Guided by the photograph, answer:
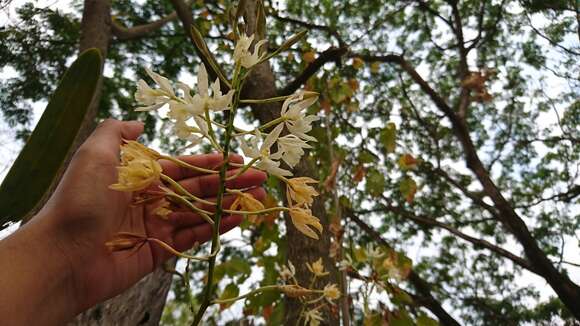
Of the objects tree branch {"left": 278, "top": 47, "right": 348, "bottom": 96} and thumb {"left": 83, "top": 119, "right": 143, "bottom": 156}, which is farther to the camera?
tree branch {"left": 278, "top": 47, "right": 348, "bottom": 96}

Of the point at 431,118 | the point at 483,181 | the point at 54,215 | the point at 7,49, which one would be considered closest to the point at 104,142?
the point at 54,215

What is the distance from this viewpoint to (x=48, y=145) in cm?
44

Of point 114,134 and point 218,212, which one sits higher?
point 114,134

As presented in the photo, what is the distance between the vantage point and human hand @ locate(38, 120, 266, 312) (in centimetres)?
67

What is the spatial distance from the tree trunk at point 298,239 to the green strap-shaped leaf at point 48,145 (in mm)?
889

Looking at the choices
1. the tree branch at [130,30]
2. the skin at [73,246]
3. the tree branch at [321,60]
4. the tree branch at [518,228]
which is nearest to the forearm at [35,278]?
the skin at [73,246]

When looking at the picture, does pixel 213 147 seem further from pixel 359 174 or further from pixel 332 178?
pixel 359 174

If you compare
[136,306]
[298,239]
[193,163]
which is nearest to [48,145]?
[193,163]

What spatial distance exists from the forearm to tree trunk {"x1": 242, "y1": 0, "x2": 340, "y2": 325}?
0.78m

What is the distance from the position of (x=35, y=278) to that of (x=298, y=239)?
1088 millimetres

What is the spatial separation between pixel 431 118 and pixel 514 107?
828 mm

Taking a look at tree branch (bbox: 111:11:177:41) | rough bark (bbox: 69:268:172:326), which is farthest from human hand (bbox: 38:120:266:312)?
tree branch (bbox: 111:11:177:41)

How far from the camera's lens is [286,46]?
0.59m

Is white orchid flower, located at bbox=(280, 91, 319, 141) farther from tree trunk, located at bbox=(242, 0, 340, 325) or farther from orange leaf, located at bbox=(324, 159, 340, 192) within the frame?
orange leaf, located at bbox=(324, 159, 340, 192)
